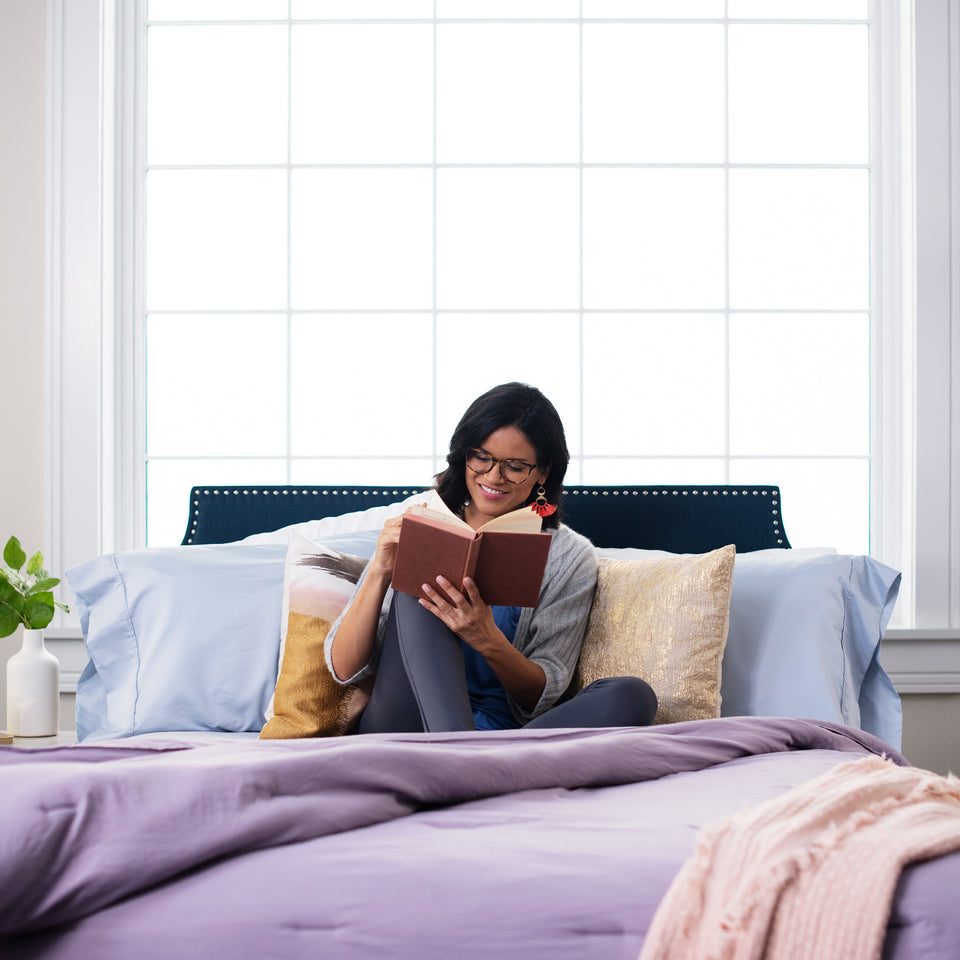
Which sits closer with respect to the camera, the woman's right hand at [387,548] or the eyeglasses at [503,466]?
the woman's right hand at [387,548]

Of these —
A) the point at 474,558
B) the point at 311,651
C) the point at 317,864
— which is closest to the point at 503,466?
the point at 474,558

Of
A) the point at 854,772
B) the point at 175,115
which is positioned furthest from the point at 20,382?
the point at 854,772

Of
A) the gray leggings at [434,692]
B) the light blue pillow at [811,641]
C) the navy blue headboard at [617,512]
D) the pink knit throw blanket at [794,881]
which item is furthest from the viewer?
the navy blue headboard at [617,512]

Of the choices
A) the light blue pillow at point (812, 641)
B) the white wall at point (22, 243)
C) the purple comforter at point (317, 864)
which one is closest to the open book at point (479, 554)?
the light blue pillow at point (812, 641)

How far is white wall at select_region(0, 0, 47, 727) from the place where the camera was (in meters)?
2.87

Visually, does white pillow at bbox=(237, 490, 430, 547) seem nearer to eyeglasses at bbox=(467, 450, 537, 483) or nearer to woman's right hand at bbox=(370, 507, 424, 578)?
eyeglasses at bbox=(467, 450, 537, 483)

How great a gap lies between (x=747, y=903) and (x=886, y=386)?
242cm

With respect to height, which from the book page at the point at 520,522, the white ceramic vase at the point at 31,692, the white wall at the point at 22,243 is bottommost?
the white ceramic vase at the point at 31,692

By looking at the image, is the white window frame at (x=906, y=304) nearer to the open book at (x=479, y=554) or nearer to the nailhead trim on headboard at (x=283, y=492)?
the nailhead trim on headboard at (x=283, y=492)

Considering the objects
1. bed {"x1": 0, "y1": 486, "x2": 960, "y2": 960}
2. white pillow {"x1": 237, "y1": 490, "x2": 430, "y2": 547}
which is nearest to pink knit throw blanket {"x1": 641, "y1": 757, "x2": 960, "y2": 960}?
bed {"x1": 0, "y1": 486, "x2": 960, "y2": 960}

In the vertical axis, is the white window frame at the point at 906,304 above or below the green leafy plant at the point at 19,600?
above

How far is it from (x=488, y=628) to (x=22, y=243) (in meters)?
1.93

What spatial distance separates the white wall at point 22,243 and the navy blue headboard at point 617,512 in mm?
582

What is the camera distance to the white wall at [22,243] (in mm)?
2865
